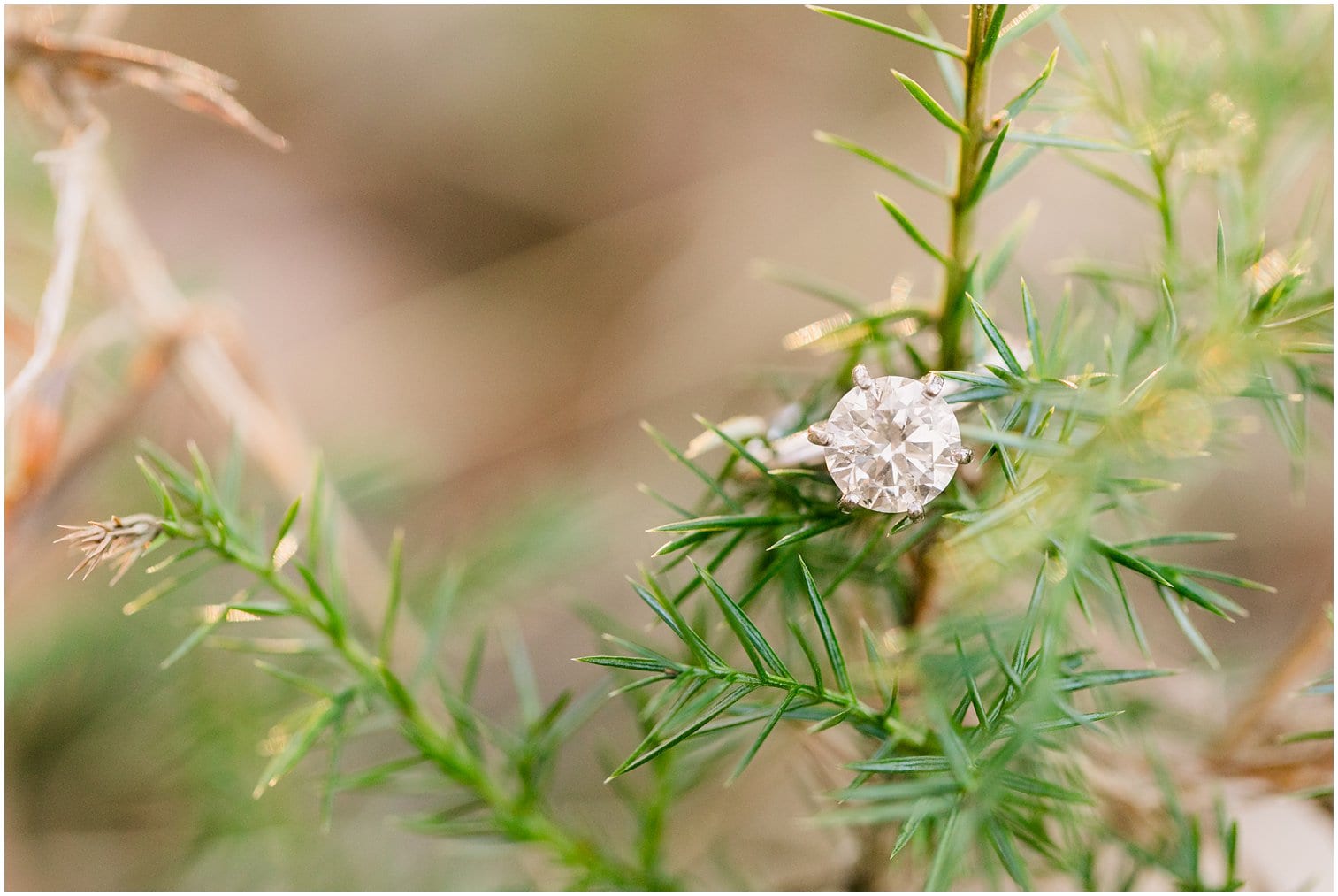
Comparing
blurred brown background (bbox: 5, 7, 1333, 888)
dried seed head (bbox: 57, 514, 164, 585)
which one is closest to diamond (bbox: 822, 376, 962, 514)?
dried seed head (bbox: 57, 514, 164, 585)

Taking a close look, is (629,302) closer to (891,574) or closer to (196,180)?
(196,180)

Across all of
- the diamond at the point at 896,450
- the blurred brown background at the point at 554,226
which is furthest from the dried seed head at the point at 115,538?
the blurred brown background at the point at 554,226

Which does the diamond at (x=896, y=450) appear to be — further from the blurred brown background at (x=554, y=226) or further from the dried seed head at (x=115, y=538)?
the blurred brown background at (x=554, y=226)

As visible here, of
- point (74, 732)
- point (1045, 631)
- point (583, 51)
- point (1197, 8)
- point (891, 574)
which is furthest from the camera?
point (583, 51)

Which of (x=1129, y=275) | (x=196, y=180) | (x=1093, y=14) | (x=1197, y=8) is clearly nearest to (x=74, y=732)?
(x=196, y=180)

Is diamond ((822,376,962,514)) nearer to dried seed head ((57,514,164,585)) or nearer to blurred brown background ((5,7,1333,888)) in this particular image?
dried seed head ((57,514,164,585))

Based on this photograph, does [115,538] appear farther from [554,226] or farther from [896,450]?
[554,226]
